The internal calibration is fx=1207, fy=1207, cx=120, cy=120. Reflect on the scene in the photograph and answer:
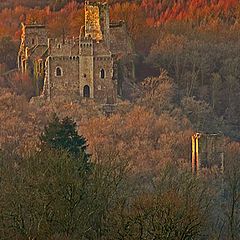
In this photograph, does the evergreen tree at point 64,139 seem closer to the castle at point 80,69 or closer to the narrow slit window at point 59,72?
the castle at point 80,69

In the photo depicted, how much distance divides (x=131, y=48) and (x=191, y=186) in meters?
34.1

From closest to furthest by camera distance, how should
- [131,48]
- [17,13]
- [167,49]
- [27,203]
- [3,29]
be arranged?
1. [27,203]
2. [131,48]
3. [167,49]
4. [3,29]
5. [17,13]

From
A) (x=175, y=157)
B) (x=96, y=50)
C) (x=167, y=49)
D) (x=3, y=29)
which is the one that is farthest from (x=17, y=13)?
(x=175, y=157)

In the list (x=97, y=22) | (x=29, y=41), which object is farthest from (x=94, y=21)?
(x=29, y=41)

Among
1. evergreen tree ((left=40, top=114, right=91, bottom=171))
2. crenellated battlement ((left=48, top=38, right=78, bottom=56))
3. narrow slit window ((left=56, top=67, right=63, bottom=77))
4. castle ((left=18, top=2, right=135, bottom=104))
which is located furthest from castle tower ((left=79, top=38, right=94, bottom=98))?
evergreen tree ((left=40, top=114, right=91, bottom=171))

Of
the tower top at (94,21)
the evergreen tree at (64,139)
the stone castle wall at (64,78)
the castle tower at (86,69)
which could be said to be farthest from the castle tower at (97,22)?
the evergreen tree at (64,139)

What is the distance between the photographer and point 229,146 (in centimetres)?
6144

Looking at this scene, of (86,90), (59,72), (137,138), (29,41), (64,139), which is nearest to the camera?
(64,139)

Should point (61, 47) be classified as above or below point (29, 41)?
above

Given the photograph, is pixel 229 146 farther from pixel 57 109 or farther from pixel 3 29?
pixel 3 29

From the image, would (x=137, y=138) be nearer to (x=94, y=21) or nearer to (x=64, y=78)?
(x=64, y=78)

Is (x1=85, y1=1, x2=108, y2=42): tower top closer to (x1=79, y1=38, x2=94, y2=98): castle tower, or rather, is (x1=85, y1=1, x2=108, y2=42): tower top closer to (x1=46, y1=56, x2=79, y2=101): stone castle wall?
(x1=79, y1=38, x2=94, y2=98): castle tower

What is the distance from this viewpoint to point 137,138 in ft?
199

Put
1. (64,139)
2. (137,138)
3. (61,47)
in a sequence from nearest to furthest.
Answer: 1. (64,139)
2. (137,138)
3. (61,47)
